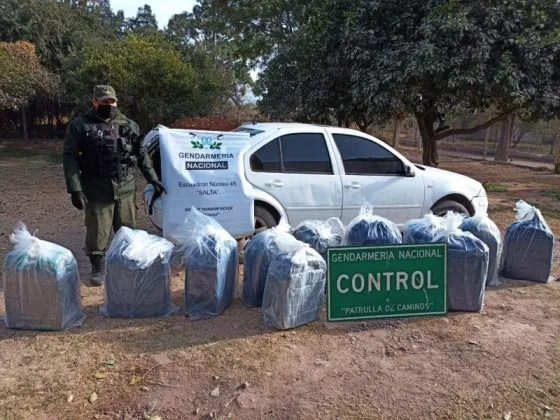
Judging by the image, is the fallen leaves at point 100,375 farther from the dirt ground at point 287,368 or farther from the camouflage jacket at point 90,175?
Result: the camouflage jacket at point 90,175

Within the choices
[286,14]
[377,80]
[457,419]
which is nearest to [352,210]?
[457,419]

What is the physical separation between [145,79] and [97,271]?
1011 centimetres

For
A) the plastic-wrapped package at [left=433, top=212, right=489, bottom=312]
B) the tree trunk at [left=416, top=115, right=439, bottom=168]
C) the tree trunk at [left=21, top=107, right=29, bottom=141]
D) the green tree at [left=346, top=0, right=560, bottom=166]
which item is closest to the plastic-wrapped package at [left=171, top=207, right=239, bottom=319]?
the plastic-wrapped package at [left=433, top=212, right=489, bottom=312]

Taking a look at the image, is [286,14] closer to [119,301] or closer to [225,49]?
[225,49]

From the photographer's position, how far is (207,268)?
365 cm

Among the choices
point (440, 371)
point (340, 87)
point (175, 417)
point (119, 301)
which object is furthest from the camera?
point (340, 87)

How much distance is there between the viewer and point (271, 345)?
3.37 m

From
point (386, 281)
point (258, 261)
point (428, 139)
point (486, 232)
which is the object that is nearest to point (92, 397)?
point (258, 261)

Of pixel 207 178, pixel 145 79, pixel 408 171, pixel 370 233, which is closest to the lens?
pixel 370 233

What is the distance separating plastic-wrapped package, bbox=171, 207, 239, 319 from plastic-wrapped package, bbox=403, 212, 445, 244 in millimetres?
1609

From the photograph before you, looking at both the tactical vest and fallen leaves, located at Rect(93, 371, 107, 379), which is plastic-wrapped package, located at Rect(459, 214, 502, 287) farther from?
fallen leaves, located at Rect(93, 371, 107, 379)

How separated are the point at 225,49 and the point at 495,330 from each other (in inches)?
698

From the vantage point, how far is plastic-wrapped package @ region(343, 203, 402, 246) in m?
4.11

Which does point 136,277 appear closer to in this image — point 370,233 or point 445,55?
point 370,233
